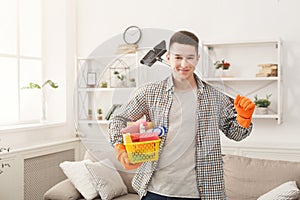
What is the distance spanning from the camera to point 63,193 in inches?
123

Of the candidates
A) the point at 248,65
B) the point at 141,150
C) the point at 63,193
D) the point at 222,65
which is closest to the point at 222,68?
the point at 222,65

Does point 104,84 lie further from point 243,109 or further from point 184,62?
→ point 243,109

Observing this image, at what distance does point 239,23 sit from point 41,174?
197cm

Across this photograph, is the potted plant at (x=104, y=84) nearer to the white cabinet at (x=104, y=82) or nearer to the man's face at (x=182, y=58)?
the white cabinet at (x=104, y=82)

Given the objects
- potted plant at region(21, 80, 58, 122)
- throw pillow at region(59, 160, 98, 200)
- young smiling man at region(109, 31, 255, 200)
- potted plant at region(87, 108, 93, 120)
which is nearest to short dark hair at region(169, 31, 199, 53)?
young smiling man at region(109, 31, 255, 200)

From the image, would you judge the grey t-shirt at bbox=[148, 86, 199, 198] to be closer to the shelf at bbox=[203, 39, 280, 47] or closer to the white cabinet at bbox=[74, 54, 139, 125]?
the white cabinet at bbox=[74, 54, 139, 125]

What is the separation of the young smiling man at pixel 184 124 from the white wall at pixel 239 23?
178 centimetres

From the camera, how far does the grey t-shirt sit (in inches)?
58.6

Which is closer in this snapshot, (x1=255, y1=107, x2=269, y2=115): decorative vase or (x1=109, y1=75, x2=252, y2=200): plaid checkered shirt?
(x1=109, y1=75, x2=252, y2=200): plaid checkered shirt

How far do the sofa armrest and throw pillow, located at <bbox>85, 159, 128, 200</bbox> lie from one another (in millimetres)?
165

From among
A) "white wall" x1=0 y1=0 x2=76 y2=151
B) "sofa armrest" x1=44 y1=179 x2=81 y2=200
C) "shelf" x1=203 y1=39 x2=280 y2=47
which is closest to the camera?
"sofa armrest" x1=44 y1=179 x2=81 y2=200

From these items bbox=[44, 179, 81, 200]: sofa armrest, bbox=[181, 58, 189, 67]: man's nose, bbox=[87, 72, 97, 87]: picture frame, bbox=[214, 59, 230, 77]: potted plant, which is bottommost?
bbox=[44, 179, 81, 200]: sofa armrest

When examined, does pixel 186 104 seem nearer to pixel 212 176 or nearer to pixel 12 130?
pixel 212 176

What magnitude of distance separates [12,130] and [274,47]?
207cm
